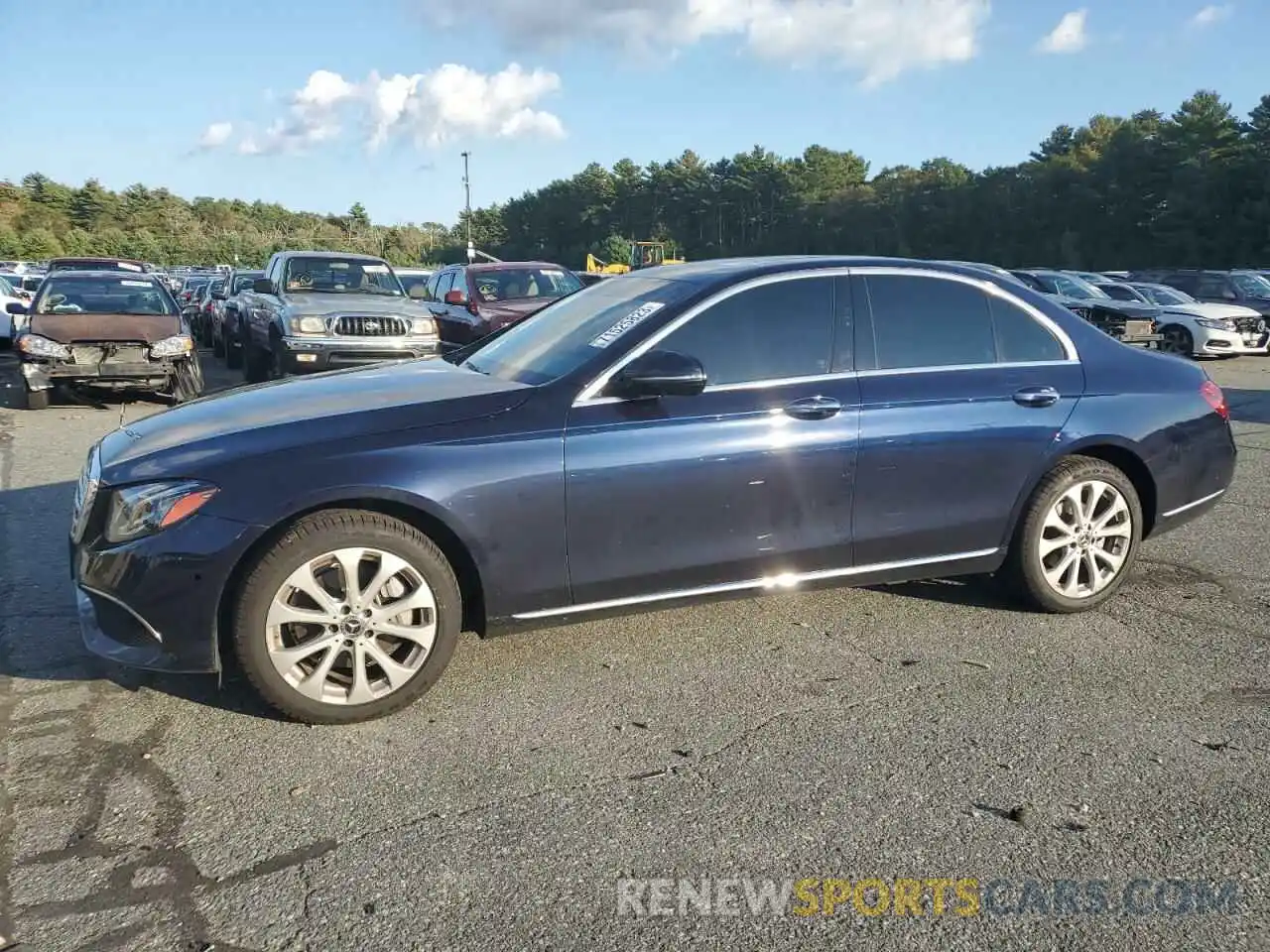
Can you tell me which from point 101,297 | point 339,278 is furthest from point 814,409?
point 101,297

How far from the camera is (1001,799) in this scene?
10.1 ft

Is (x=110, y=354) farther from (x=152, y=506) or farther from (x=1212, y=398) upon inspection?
(x=1212, y=398)

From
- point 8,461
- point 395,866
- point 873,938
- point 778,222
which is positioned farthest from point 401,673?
point 778,222

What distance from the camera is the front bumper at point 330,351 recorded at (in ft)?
36.2

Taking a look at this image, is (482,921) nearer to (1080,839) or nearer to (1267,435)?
(1080,839)

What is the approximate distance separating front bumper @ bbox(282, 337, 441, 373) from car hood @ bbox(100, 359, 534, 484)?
6830mm

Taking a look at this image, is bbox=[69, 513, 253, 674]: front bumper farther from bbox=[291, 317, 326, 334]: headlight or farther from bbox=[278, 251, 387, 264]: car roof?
bbox=[278, 251, 387, 264]: car roof

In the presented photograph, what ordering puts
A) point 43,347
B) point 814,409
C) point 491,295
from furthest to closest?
1. point 491,295
2. point 43,347
3. point 814,409

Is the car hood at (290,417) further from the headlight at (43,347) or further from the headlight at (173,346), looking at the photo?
the headlight at (43,347)

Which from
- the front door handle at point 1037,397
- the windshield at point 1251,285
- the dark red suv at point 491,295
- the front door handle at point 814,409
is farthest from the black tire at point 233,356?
the windshield at point 1251,285

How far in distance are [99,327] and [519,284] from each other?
5.37m

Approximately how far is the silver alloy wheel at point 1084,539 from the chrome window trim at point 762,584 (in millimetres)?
314

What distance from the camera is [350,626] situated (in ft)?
11.6

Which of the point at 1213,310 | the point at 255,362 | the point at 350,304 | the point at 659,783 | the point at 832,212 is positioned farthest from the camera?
the point at 832,212
